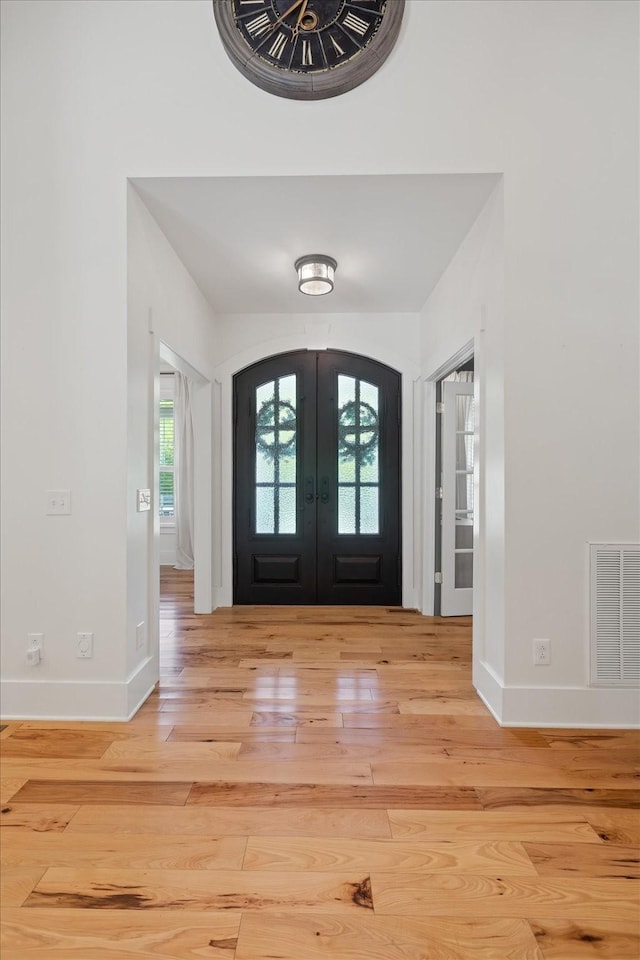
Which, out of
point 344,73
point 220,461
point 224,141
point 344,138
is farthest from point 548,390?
point 220,461

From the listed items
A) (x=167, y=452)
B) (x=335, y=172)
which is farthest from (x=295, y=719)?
(x=167, y=452)

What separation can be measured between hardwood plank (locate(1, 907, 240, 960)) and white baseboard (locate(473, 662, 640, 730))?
5.31 ft

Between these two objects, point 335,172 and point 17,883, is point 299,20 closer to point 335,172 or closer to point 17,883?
point 335,172

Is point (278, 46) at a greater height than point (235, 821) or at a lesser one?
greater

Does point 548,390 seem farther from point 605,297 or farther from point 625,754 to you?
point 625,754

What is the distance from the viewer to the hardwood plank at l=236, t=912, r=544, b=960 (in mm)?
1317

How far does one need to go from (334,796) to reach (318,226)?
2.92 m

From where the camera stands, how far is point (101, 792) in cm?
199

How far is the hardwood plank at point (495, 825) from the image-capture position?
1.75 meters

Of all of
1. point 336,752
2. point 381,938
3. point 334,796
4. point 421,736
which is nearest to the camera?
point 381,938

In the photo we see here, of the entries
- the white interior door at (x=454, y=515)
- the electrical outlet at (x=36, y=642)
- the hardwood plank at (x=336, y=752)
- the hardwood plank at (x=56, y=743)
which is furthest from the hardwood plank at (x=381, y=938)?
the white interior door at (x=454, y=515)

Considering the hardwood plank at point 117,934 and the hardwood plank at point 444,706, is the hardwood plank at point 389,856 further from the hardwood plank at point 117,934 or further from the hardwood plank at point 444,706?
the hardwood plank at point 444,706

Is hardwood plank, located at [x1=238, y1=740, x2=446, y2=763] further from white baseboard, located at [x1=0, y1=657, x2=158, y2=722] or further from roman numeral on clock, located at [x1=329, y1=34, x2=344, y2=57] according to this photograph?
roman numeral on clock, located at [x1=329, y1=34, x2=344, y2=57]

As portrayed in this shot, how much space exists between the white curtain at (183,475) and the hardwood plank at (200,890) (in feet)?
18.0
